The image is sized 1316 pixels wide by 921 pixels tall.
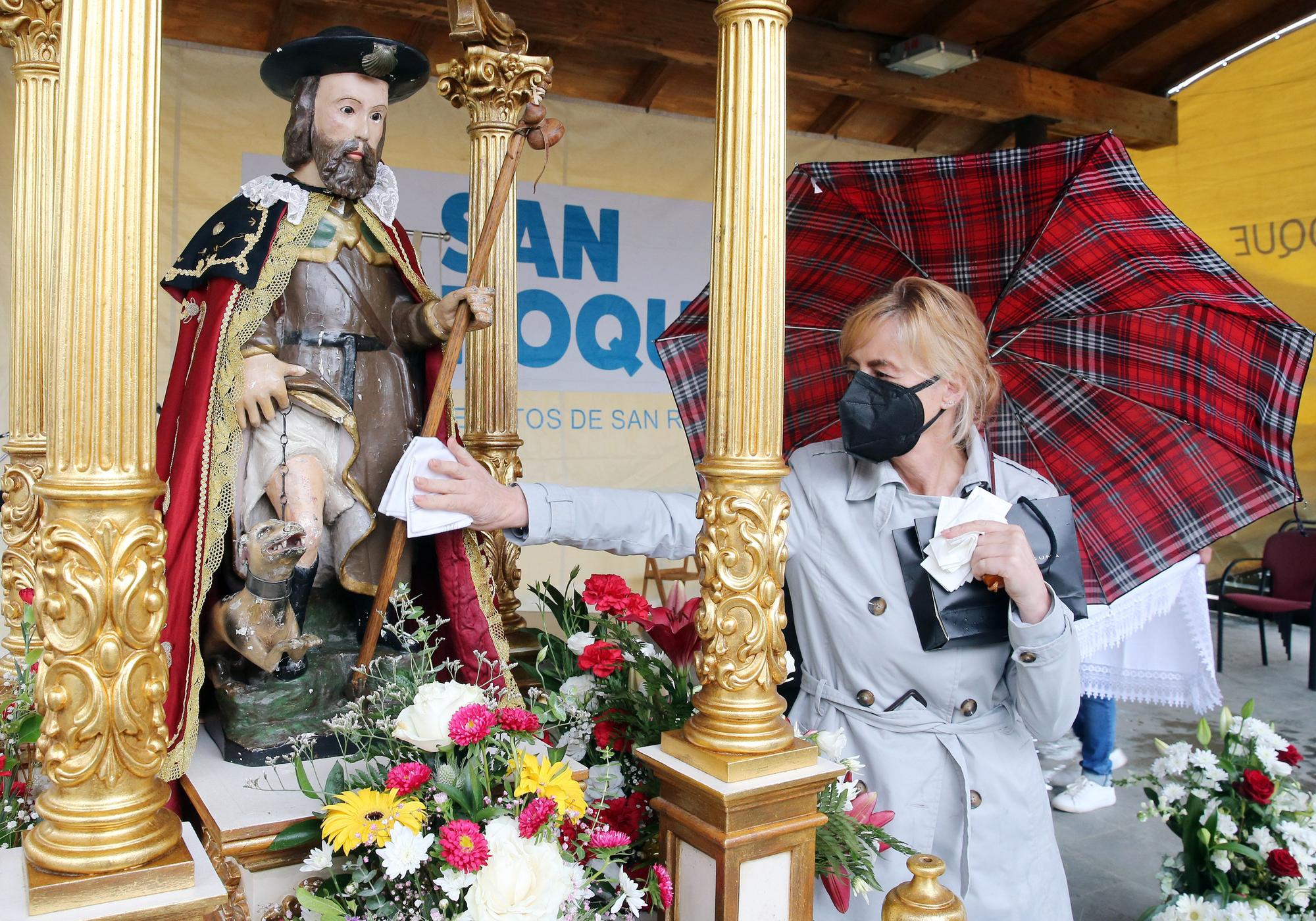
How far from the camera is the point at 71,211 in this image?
47.6 inches

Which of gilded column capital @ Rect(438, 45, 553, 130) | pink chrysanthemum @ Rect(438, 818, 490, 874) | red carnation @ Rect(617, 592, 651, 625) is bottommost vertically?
pink chrysanthemum @ Rect(438, 818, 490, 874)

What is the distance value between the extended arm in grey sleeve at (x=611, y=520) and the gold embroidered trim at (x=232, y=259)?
0.61 metres

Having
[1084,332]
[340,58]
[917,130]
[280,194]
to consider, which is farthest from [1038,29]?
[280,194]

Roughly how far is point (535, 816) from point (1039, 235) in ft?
4.65

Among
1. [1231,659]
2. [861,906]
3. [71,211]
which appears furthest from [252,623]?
[1231,659]

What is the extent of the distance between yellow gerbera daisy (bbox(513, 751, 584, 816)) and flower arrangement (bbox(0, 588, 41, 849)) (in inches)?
33.0

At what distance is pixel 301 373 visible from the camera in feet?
6.06

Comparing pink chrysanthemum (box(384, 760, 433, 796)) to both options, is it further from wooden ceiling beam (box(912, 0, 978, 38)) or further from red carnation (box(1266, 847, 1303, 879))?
wooden ceiling beam (box(912, 0, 978, 38))

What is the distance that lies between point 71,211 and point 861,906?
1547mm

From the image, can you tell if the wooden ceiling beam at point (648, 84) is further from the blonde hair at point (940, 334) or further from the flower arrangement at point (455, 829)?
the flower arrangement at point (455, 829)

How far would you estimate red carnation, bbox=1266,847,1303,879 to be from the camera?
2.10 meters

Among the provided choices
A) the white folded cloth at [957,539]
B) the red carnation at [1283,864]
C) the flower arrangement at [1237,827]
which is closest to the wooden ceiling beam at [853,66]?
the white folded cloth at [957,539]

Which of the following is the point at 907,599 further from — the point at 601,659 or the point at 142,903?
the point at 142,903

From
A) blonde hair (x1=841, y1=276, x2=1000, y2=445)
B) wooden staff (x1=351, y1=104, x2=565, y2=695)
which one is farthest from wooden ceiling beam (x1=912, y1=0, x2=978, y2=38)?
wooden staff (x1=351, y1=104, x2=565, y2=695)
